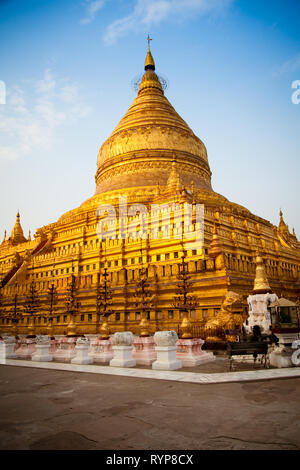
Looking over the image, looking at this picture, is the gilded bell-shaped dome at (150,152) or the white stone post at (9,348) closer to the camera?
the white stone post at (9,348)

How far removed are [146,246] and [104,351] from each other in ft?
39.8

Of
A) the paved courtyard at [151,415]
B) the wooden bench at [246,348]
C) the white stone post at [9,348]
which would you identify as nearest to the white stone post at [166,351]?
the wooden bench at [246,348]

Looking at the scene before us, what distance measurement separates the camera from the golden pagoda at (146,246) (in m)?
22.8

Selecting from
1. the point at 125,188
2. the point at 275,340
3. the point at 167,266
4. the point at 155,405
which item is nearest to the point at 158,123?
the point at 125,188

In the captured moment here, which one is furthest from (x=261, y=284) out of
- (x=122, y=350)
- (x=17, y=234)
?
(x=17, y=234)

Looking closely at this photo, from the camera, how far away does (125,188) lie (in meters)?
39.2

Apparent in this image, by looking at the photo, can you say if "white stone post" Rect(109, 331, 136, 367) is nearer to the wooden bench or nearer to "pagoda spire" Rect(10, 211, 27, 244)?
the wooden bench

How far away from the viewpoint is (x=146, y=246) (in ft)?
91.1

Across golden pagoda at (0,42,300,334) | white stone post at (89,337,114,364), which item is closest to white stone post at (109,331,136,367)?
white stone post at (89,337,114,364)

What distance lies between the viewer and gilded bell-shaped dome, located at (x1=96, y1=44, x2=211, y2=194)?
4162 centimetres

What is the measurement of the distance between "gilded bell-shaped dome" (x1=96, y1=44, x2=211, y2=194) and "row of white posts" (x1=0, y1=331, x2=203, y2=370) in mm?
23817

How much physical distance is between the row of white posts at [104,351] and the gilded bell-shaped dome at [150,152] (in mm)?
23817

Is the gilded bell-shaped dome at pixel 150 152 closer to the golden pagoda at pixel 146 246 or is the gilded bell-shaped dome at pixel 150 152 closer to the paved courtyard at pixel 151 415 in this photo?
the golden pagoda at pixel 146 246

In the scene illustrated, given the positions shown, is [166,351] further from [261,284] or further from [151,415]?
[261,284]
